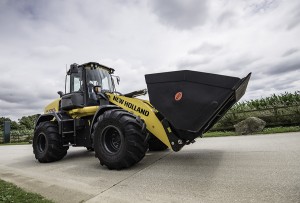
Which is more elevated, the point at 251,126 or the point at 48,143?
the point at 251,126

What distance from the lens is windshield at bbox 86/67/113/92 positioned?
7688mm

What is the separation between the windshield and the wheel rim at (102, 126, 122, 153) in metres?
2.32

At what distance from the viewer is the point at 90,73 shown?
7.74 meters

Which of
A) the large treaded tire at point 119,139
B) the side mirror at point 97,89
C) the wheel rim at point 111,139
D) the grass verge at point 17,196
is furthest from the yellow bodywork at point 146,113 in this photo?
the grass verge at point 17,196

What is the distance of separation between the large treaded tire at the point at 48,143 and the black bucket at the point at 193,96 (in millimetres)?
3742

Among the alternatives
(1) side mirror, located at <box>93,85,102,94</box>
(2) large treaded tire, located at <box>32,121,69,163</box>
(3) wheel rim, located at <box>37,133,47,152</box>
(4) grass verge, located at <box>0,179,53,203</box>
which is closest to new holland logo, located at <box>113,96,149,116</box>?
(1) side mirror, located at <box>93,85,102,94</box>

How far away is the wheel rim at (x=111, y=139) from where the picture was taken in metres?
5.67

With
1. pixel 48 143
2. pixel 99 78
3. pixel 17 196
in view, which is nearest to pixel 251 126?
pixel 99 78

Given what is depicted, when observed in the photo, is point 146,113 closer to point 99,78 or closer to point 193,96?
point 193,96

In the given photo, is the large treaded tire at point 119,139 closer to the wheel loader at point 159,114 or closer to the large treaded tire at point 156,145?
the wheel loader at point 159,114

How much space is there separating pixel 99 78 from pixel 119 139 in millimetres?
2748

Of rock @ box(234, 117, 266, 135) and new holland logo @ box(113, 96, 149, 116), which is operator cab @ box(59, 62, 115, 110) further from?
rock @ box(234, 117, 266, 135)

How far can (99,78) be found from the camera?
25.7 feet

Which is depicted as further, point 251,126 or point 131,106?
point 251,126
